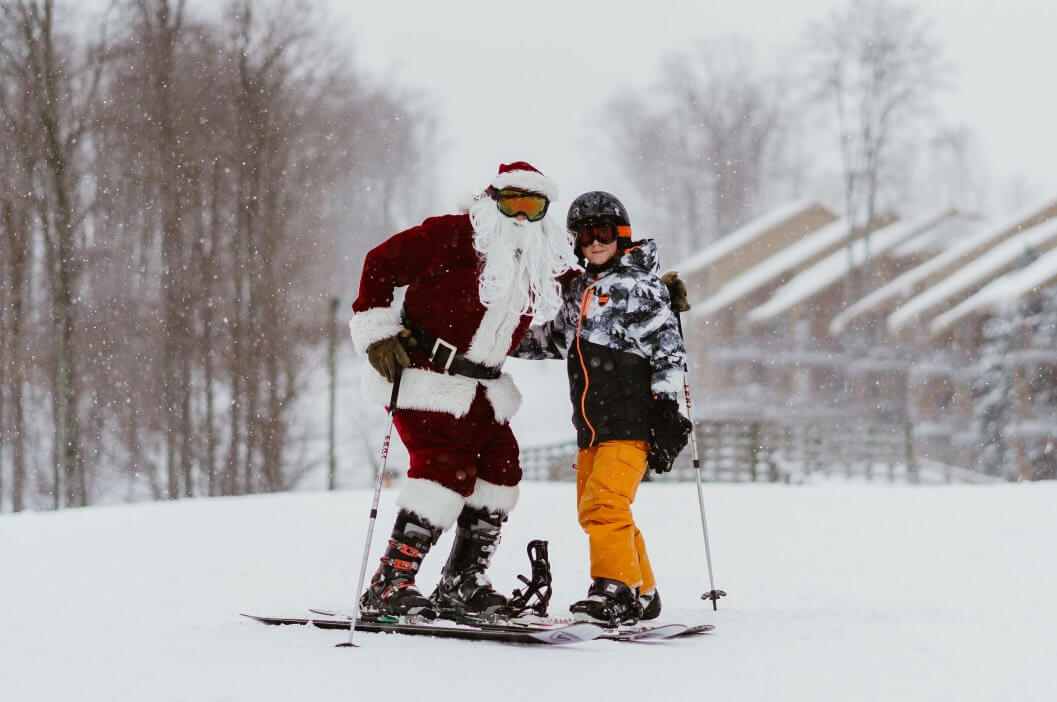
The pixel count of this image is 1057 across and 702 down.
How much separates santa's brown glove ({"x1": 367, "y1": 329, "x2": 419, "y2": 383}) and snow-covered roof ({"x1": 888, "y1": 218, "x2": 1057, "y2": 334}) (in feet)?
78.7

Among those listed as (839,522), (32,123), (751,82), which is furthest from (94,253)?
(751,82)

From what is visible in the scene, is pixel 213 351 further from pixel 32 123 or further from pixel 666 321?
pixel 666 321

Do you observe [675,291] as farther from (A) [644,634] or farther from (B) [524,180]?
(A) [644,634]

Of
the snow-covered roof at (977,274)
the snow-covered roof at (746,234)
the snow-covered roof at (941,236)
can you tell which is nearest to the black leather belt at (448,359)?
the snow-covered roof at (977,274)

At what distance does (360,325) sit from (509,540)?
11.9ft

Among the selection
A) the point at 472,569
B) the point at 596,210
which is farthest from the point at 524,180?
the point at 472,569

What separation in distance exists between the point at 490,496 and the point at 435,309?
2.67 feet

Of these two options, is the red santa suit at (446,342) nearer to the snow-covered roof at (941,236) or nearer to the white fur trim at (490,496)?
the white fur trim at (490,496)

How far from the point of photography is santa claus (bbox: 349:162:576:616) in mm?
4168

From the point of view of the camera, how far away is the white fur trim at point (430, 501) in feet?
13.6

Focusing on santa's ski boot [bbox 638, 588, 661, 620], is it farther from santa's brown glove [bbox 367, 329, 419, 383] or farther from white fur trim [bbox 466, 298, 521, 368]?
santa's brown glove [bbox 367, 329, 419, 383]

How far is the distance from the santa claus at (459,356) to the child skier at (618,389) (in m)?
0.16

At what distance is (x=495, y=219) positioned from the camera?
434cm

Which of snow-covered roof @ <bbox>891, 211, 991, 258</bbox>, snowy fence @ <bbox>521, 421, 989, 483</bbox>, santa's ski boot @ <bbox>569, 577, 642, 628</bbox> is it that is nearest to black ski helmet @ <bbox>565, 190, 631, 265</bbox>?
santa's ski boot @ <bbox>569, 577, 642, 628</bbox>
